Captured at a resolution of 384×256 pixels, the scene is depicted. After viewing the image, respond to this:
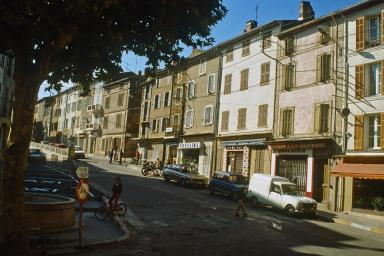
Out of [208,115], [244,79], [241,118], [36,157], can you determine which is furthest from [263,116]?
[36,157]

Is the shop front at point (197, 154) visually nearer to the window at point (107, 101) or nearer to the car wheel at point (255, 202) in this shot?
the car wheel at point (255, 202)

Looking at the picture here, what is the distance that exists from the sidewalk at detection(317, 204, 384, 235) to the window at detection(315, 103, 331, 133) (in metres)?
5.02

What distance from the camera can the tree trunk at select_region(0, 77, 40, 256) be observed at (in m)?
10.2

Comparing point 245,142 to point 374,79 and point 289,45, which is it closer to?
point 289,45

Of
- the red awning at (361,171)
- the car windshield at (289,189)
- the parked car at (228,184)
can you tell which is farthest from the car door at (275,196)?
the red awning at (361,171)

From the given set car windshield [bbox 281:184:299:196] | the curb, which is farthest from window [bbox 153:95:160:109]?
the curb

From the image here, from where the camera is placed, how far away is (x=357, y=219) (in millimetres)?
22609

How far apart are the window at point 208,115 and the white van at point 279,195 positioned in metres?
15.5

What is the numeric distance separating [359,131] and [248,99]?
11.7m

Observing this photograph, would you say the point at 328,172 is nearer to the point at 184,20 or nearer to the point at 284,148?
the point at 284,148

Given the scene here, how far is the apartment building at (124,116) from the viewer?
59.9 m

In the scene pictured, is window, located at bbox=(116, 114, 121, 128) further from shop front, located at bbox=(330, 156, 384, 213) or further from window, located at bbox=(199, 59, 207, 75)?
shop front, located at bbox=(330, 156, 384, 213)

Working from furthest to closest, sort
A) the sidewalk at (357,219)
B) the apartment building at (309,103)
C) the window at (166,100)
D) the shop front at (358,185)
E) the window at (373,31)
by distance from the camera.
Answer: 1. the window at (166,100)
2. the apartment building at (309,103)
3. the window at (373,31)
4. the shop front at (358,185)
5. the sidewalk at (357,219)

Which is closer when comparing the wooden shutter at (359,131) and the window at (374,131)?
the window at (374,131)
